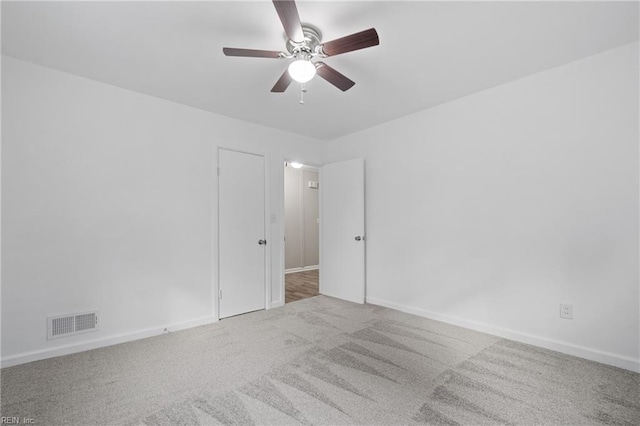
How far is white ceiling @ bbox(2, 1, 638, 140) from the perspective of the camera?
1914 mm

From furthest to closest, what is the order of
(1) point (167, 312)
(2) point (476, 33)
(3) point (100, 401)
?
(1) point (167, 312)
(2) point (476, 33)
(3) point (100, 401)

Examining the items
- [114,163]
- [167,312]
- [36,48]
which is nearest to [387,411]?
[167,312]

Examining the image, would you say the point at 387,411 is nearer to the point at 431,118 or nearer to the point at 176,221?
the point at 176,221

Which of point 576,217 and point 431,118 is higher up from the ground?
point 431,118

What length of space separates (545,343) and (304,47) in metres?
3.23

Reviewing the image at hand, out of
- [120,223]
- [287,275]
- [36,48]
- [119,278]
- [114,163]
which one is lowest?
[287,275]

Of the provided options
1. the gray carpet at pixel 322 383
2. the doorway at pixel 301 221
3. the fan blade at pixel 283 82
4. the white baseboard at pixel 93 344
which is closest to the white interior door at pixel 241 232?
the white baseboard at pixel 93 344

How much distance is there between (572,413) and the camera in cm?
186

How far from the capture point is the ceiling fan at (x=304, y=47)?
66.4 inches

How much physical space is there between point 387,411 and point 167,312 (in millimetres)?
2461

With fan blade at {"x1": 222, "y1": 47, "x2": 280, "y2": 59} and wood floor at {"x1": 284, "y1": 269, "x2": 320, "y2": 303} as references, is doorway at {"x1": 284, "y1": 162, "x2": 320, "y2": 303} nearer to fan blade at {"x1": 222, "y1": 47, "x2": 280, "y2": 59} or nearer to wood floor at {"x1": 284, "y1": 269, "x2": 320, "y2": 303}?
wood floor at {"x1": 284, "y1": 269, "x2": 320, "y2": 303}

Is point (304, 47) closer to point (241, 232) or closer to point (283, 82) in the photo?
point (283, 82)

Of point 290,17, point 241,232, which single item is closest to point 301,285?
point 241,232

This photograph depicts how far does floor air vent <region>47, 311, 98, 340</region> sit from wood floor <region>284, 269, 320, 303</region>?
7.58 feet
